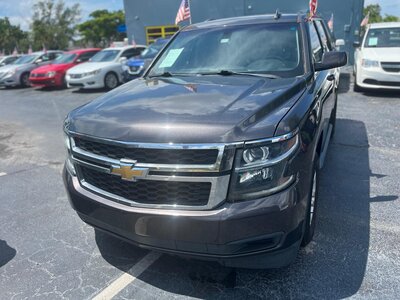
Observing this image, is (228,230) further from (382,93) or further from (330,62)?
(382,93)

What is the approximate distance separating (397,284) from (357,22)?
16.5 meters

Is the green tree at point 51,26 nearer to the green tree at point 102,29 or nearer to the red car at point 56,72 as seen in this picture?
the green tree at point 102,29

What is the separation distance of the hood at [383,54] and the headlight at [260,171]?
784cm

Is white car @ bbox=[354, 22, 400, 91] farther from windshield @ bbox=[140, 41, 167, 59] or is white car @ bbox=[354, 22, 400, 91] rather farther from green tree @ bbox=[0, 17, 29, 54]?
green tree @ bbox=[0, 17, 29, 54]

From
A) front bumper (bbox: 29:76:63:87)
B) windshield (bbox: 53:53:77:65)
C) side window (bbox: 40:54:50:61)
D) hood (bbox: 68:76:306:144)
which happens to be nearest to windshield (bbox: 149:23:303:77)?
hood (bbox: 68:76:306:144)

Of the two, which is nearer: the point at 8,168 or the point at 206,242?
the point at 206,242

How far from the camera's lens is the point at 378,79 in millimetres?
8820

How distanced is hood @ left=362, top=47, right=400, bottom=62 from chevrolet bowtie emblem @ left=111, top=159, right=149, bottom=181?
27.2 ft

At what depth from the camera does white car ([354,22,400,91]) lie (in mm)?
8625

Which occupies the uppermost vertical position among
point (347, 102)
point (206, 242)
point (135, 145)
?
point (135, 145)

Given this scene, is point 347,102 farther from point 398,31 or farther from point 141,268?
point 141,268

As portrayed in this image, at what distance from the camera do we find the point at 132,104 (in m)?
2.68

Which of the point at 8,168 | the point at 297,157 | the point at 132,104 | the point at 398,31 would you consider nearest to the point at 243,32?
the point at 132,104

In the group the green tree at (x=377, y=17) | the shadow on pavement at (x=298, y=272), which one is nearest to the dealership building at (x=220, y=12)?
the shadow on pavement at (x=298, y=272)
